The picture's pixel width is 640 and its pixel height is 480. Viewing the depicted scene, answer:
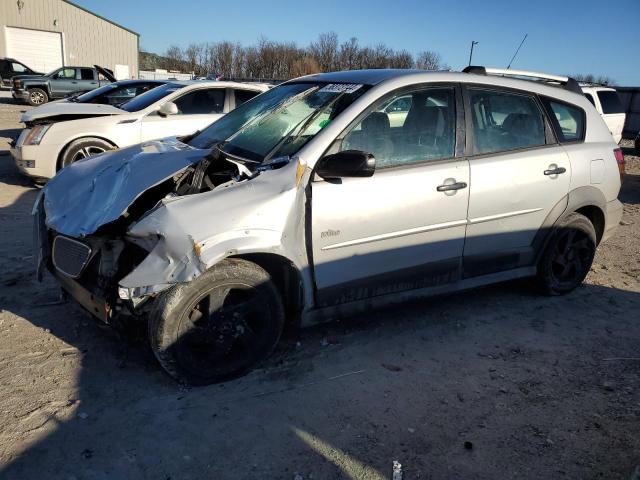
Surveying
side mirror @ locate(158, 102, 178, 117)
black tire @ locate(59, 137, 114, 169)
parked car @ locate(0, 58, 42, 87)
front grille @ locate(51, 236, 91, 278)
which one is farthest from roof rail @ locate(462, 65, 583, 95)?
parked car @ locate(0, 58, 42, 87)

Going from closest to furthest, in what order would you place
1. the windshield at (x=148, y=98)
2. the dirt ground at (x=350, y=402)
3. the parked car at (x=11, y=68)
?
the dirt ground at (x=350, y=402)
the windshield at (x=148, y=98)
the parked car at (x=11, y=68)

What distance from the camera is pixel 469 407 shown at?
2971mm

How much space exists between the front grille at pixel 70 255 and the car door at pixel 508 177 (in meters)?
2.56

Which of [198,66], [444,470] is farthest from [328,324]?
[198,66]

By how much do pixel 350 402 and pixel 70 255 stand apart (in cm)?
189

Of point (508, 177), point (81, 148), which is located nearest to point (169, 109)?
point (81, 148)

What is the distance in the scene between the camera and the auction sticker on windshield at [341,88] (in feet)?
11.5

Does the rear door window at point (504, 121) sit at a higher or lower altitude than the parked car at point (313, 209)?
higher

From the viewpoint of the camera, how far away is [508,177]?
3.77 metres

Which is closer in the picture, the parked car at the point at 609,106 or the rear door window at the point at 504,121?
the rear door window at the point at 504,121

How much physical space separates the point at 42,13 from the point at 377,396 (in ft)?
132

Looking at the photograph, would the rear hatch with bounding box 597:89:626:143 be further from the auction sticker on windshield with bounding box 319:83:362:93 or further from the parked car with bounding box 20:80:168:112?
the auction sticker on windshield with bounding box 319:83:362:93

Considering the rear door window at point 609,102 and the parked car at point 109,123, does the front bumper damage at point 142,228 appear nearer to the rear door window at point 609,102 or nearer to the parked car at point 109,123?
the parked car at point 109,123

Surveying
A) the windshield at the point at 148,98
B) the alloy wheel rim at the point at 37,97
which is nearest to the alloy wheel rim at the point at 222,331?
the windshield at the point at 148,98
